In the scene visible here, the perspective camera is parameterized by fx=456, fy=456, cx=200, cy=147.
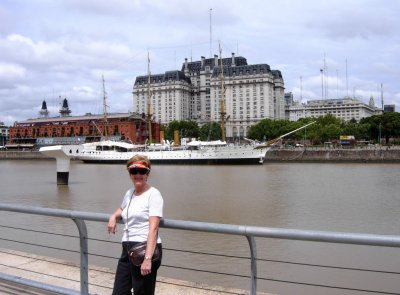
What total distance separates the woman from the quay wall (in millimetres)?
79993

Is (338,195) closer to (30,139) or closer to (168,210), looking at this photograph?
(168,210)

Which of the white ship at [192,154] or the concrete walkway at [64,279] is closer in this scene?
the concrete walkway at [64,279]

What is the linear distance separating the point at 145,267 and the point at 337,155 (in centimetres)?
8385

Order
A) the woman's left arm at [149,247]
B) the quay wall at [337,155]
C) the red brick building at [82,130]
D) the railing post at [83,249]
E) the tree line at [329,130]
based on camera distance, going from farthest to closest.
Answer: the red brick building at [82,130] → the tree line at [329,130] → the quay wall at [337,155] → the railing post at [83,249] → the woman's left arm at [149,247]

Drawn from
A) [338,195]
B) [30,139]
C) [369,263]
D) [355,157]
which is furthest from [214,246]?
[30,139]

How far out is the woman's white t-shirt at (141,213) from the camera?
4.54 meters

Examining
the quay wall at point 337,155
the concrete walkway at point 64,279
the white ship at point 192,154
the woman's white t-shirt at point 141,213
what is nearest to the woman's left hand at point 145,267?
the woman's white t-shirt at point 141,213

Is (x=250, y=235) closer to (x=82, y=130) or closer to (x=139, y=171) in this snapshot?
(x=139, y=171)

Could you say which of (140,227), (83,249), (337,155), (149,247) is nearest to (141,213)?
(140,227)

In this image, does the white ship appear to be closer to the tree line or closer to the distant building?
the tree line

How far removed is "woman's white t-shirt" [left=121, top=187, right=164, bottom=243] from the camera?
4.54m

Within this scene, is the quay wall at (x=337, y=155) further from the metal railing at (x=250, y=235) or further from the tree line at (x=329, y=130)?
the metal railing at (x=250, y=235)

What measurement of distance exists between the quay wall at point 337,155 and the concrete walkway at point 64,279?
78358 millimetres

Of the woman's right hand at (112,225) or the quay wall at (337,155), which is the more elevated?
the woman's right hand at (112,225)
